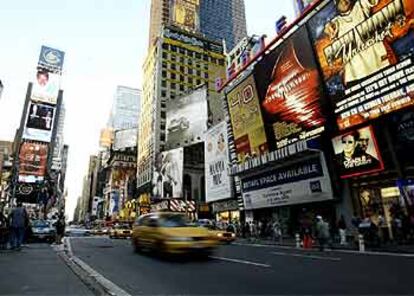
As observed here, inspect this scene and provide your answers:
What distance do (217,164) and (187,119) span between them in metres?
21.7

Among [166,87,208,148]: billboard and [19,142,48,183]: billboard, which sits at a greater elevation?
[166,87,208,148]: billboard

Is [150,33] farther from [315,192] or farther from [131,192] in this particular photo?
[315,192]

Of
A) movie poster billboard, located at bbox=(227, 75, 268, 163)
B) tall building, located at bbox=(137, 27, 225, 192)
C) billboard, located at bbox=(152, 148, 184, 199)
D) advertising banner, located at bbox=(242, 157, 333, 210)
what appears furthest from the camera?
tall building, located at bbox=(137, 27, 225, 192)

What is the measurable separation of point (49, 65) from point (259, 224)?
58.7 metres

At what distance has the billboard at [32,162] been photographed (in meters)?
65.2

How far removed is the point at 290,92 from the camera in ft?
99.0

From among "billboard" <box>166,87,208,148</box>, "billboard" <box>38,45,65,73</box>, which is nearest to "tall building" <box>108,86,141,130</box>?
"billboard" <box>38,45,65,73</box>

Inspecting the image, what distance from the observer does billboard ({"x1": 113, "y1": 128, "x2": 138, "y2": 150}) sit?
13450 centimetres

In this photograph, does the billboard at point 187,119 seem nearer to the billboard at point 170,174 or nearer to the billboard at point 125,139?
the billboard at point 170,174

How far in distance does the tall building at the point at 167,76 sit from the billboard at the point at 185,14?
1846 centimetres

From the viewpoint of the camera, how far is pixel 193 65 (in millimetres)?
102125

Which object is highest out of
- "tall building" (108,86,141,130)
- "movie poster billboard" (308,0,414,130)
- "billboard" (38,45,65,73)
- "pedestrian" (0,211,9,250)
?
"tall building" (108,86,141,130)

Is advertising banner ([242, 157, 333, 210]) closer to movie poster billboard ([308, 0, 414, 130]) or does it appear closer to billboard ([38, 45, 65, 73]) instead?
movie poster billboard ([308, 0, 414, 130])

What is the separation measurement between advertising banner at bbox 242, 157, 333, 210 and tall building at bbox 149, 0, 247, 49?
3484 inches
